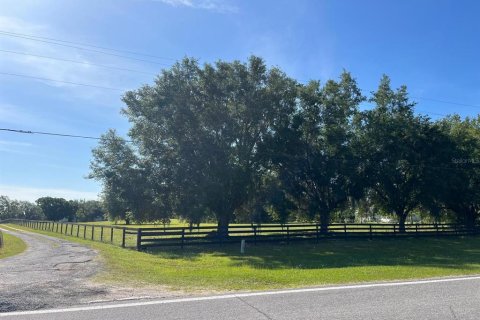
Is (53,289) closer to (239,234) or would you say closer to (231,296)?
(231,296)

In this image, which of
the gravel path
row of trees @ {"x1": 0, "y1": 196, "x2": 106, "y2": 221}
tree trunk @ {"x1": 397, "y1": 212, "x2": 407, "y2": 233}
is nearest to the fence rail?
tree trunk @ {"x1": 397, "y1": 212, "x2": 407, "y2": 233}

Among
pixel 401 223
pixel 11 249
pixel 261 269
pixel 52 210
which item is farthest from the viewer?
pixel 52 210

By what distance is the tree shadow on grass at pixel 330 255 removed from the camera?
16.1 m

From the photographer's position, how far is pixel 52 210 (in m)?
139

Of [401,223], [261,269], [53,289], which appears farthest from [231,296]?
[401,223]

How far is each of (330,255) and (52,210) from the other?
454 ft

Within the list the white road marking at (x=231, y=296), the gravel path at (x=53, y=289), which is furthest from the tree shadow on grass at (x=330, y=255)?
the gravel path at (x=53, y=289)

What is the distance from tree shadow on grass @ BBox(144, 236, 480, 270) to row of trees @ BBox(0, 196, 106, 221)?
4730 inches

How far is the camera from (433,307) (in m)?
6.97

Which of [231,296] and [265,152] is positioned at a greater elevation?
[265,152]

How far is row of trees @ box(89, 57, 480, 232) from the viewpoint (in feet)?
83.1

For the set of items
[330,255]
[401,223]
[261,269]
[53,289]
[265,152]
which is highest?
[265,152]

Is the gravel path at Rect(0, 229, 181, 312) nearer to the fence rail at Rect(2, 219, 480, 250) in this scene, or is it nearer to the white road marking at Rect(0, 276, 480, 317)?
the white road marking at Rect(0, 276, 480, 317)

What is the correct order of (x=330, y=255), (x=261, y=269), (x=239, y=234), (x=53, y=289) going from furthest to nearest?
(x=239, y=234) → (x=330, y=255) → (x=261, y=269) → (x=53, y=289)
